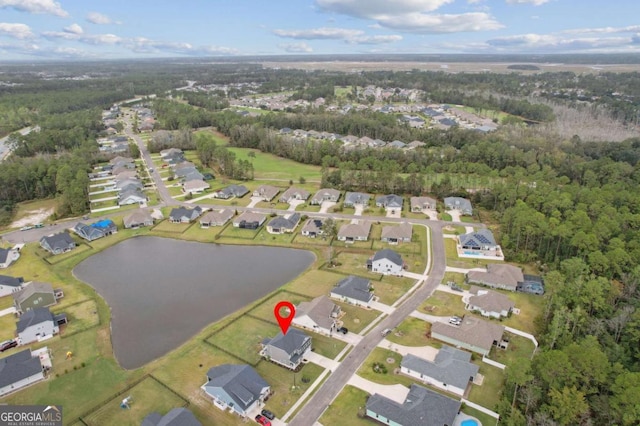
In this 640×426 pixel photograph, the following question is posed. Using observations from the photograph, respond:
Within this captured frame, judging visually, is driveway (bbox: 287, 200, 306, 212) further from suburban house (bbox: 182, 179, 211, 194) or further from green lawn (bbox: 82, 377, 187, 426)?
green lawn (bbox: 82, 377, 187, 426)

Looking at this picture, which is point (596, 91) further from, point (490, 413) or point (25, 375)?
point (25, 375)

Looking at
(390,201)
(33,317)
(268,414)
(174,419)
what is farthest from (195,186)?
(268,414)

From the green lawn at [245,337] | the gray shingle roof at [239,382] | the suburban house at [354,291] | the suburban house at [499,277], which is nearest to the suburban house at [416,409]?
the gray shingle roof at [239,382]

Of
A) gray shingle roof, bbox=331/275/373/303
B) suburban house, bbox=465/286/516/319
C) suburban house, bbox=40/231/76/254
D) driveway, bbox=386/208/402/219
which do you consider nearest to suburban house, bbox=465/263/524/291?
suburban house, bbox=465/286/516/319

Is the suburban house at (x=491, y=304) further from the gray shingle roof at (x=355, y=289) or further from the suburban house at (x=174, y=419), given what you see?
the suburban house at (x=174, y=419)

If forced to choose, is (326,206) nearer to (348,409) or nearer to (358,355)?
(358,355)

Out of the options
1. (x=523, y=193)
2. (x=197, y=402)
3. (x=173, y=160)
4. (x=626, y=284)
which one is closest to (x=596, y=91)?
(x=523, y=193)

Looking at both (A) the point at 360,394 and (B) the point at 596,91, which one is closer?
(A) the point at 360,394
